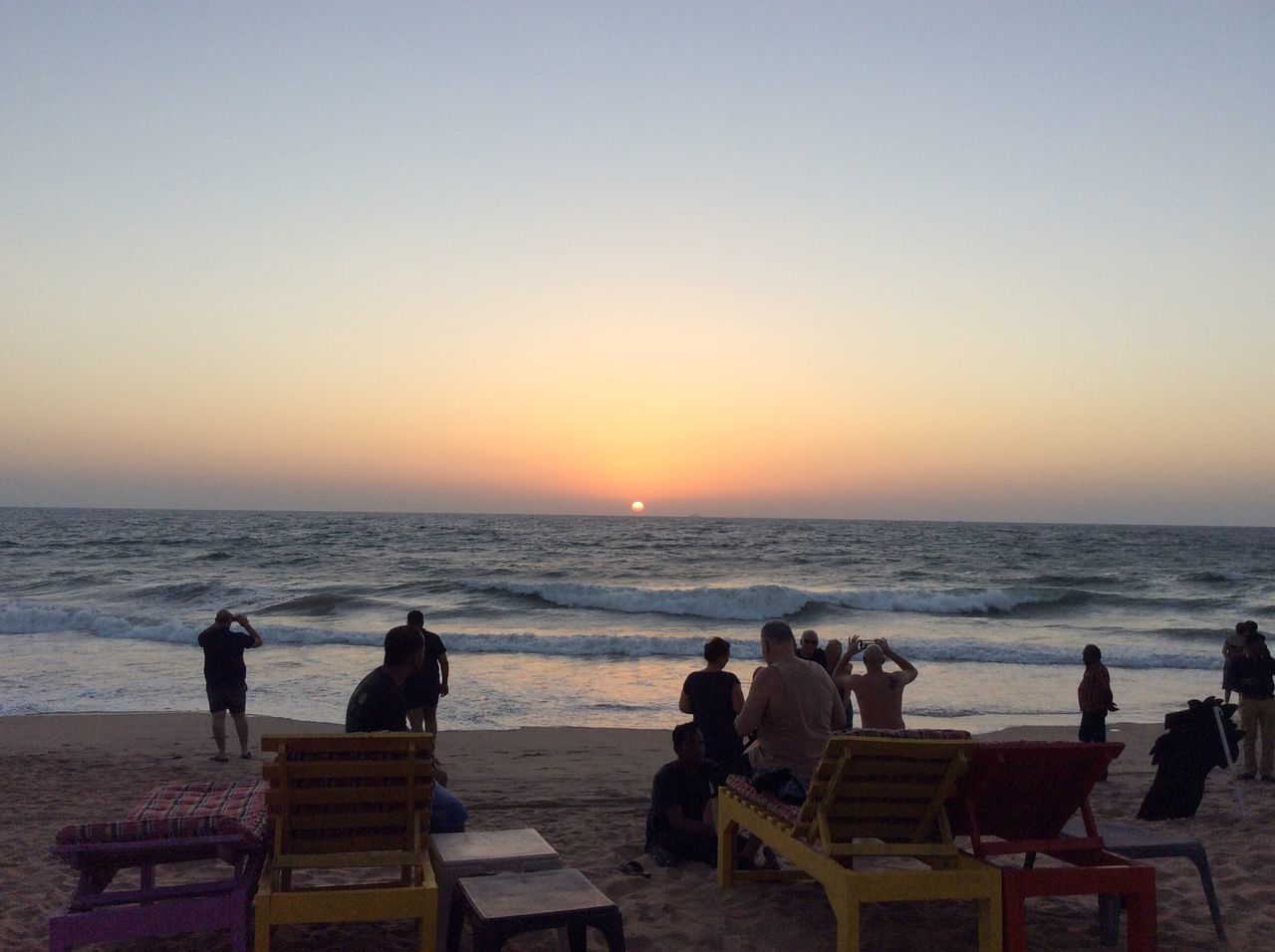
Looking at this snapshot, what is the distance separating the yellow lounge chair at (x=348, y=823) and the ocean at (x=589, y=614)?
8.78 m

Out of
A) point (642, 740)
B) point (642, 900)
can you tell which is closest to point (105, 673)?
point (642, 740)

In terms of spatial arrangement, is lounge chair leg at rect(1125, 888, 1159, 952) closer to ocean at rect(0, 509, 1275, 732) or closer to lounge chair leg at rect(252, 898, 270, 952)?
lounge chair leg at rect(252, 898, 270, 952)

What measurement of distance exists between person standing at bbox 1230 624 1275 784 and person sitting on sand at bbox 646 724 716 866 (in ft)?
17.7

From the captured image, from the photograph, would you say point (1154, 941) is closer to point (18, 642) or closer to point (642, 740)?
point (642, 740)

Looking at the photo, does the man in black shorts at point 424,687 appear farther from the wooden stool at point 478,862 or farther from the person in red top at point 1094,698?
the person in red top at point 1094,698

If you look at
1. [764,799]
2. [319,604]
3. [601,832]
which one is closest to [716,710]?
[764,799]

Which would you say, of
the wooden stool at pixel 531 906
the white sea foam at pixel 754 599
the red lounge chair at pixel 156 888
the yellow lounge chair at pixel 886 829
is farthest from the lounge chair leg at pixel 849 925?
the white sea foam at pixel 754 599

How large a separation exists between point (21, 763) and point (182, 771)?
155cm

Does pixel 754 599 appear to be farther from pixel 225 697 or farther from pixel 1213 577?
pixel 225 697

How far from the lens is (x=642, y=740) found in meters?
11.6

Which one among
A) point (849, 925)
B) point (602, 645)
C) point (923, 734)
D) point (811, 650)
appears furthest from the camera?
point (602, 645)

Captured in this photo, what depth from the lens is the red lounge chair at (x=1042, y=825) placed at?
13.9 ft

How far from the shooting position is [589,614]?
30547 millimetres

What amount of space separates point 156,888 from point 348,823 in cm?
78
